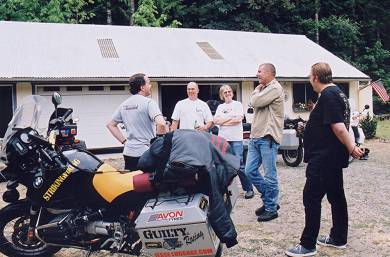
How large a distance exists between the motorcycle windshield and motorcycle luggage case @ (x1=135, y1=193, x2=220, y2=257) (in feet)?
4.81

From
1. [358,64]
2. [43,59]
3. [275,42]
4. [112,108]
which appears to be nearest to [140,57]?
[112,108]

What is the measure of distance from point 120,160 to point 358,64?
2219 cm

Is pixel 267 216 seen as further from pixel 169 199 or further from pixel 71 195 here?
pixel 71 195

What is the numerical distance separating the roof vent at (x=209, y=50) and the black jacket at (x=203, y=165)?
507 inches

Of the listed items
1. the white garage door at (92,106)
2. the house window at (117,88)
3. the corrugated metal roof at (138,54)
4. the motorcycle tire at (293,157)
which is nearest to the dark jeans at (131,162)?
the motorcycle tire at (293,157)

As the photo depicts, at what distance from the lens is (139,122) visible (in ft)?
16.0

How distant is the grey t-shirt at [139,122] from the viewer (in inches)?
191

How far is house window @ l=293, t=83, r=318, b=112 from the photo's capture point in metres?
18.0

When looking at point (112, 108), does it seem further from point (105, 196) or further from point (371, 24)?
point (371, 24)

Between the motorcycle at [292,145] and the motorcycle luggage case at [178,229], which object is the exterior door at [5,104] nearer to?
the motorcycle at [292,145]

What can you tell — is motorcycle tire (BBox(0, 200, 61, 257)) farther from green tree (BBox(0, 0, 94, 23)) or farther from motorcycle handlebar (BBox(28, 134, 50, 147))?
green tree (BBox(0, 0, 94, 23))

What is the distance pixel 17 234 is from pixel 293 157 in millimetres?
7037

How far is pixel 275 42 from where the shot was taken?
19.7 metres

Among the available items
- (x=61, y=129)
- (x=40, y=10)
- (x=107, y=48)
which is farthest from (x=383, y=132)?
(x=40, y=10)
